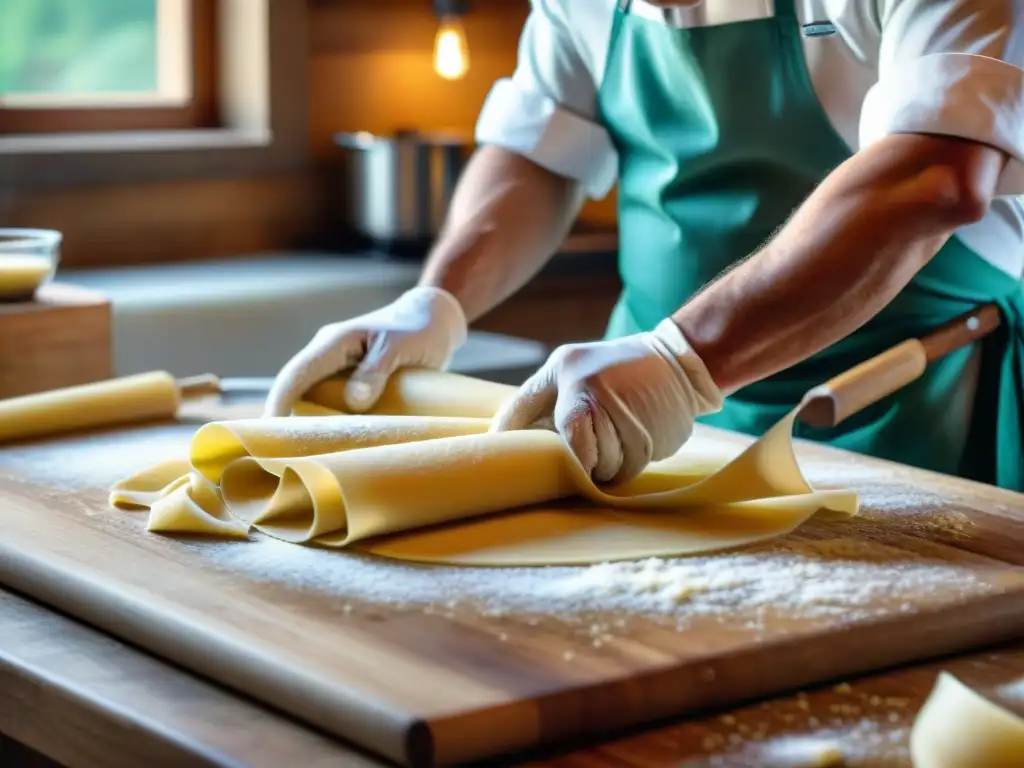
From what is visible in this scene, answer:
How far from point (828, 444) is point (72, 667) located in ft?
3.23

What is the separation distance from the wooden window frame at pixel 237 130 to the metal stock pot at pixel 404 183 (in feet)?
0.48

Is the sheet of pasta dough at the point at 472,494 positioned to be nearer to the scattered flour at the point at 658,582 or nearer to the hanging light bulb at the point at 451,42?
the scattered flour at the point at 658,582

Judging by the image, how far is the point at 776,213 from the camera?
1.77 m

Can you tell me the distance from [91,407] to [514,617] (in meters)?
0.76

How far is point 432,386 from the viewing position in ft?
5.33

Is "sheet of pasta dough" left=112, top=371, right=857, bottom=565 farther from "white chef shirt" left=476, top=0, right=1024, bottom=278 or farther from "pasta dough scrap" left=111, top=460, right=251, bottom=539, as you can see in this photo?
"white chef shirt" left=476, top=0, right=1024, bottom=278

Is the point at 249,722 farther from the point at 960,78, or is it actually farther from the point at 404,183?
the point at 404,183

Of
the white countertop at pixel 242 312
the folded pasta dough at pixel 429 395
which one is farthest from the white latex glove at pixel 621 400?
the white countertop at pixel 242 312

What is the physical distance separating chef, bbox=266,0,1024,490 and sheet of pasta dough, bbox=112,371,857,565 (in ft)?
0.17

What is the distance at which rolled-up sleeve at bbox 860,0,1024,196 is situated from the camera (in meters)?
1.41

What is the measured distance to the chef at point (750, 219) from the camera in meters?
1.40

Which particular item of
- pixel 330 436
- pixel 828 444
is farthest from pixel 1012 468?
pixel 330 436

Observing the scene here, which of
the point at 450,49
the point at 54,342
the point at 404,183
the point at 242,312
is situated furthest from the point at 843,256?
the point at 450,49

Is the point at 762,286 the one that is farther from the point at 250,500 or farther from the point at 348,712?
the point at 348,712
